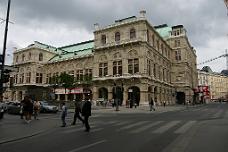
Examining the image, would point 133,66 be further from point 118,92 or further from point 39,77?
point 39,77

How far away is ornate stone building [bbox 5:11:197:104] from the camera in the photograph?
49.1 m

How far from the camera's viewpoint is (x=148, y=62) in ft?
167

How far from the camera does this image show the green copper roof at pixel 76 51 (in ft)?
215

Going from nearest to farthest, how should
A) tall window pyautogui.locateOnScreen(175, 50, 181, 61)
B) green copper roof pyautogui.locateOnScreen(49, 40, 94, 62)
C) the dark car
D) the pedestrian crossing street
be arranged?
the pedestrian crossing street
the dark car
green copper roof pyautogui.locateOnScreen(49, 40, 94, 62)
tall window pyautogui.locateOnScreen(175, 50, 181, 61)

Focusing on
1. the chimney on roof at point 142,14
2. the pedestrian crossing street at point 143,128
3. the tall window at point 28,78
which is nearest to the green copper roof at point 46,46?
the tall window at point 28,78

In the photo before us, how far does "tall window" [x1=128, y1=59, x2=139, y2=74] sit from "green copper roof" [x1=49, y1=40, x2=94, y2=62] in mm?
14689

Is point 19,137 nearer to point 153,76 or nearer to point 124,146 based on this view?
point 124,146

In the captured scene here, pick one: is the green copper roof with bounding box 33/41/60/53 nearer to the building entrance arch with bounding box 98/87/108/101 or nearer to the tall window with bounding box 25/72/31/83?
the tall window with bounding box 25/72/31/83

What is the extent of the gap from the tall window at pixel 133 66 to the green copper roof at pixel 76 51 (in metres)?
14.7

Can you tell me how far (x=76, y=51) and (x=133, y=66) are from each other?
24747 mm

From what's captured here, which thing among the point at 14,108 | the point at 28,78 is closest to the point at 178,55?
the point at 28,78

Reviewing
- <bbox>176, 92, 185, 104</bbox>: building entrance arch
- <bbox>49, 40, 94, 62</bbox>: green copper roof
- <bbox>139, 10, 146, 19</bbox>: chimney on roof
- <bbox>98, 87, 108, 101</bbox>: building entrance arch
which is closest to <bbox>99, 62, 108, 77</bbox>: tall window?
<bbox>98, 87, 108, 101</bbox>: building entrance arch

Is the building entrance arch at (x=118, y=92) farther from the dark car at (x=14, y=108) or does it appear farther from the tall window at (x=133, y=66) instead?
the dark car at (x=14, y=108)

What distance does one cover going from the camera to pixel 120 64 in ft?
170
